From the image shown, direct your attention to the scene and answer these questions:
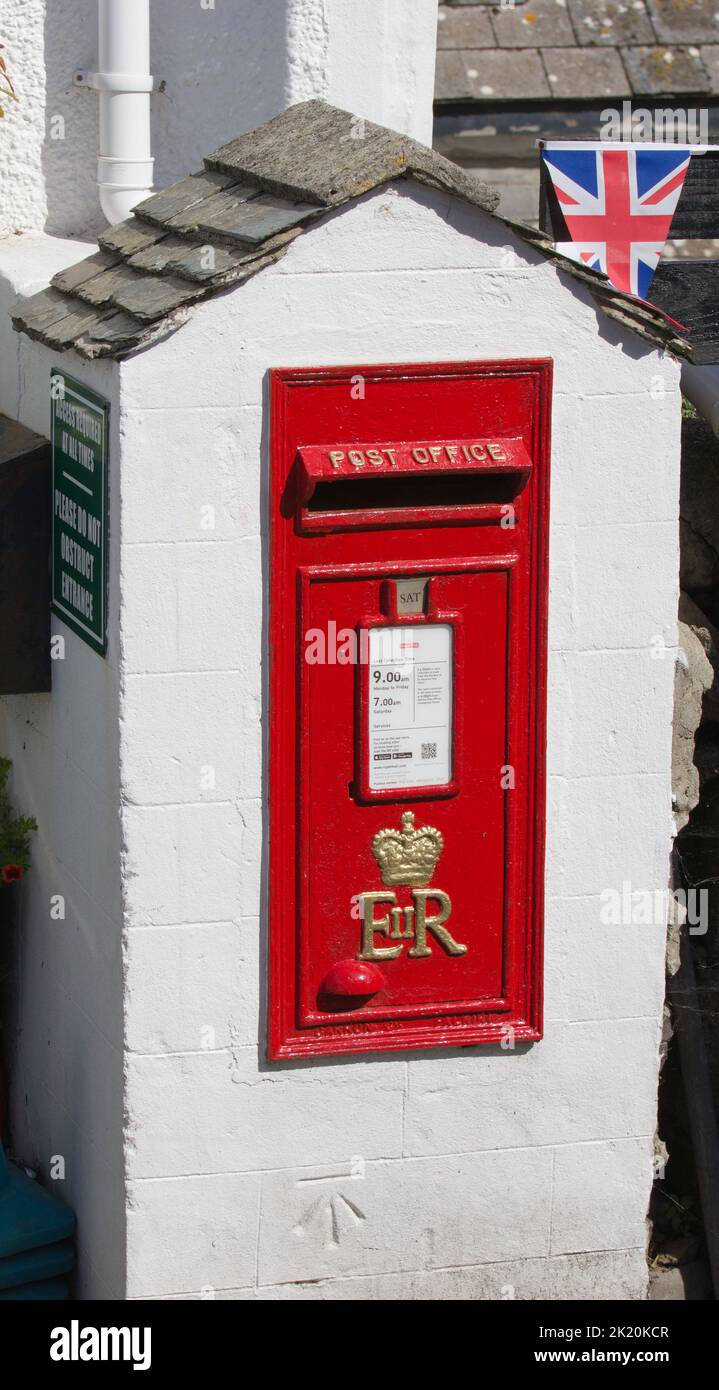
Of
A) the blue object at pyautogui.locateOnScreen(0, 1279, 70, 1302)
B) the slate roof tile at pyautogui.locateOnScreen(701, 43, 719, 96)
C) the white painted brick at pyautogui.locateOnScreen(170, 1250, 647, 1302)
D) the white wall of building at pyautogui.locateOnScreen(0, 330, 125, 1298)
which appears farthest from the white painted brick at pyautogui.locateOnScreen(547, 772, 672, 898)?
the slate roof tile at pyautogui.locateOnScreen(701, 43, 719, 96)

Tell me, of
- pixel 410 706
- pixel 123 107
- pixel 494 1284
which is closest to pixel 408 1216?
pixel 494 1284

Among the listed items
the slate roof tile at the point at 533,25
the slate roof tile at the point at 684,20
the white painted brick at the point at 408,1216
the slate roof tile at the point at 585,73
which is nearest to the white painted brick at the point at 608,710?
the white painted brick at the point at 408,1216

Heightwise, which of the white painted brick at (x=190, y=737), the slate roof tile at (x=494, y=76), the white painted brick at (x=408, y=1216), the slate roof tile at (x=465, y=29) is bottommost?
the white painted brick at (x=408, y=1216)

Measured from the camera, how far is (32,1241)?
180 inches

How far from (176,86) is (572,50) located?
7.82 feet

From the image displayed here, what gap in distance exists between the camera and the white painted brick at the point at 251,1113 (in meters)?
4.22

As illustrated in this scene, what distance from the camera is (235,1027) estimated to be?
4.24m

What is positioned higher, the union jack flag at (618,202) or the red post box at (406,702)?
the union jack flag at (618,202)

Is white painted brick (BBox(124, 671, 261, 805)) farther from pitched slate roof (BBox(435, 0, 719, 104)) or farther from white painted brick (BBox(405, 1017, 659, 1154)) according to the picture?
pitched slate roof (BBox(435, 0, 719, 104))

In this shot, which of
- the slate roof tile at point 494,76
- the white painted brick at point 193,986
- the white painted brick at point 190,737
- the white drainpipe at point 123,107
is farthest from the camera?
the slate roof tile at point 494,76

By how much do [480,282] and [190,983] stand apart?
163 cm

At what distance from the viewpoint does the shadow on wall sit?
19.9 ft

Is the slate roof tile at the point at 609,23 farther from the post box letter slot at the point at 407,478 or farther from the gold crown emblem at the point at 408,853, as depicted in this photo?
the gold crown emblem at the point at 408,853

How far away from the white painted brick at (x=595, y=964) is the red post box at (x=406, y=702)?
0.24ft
